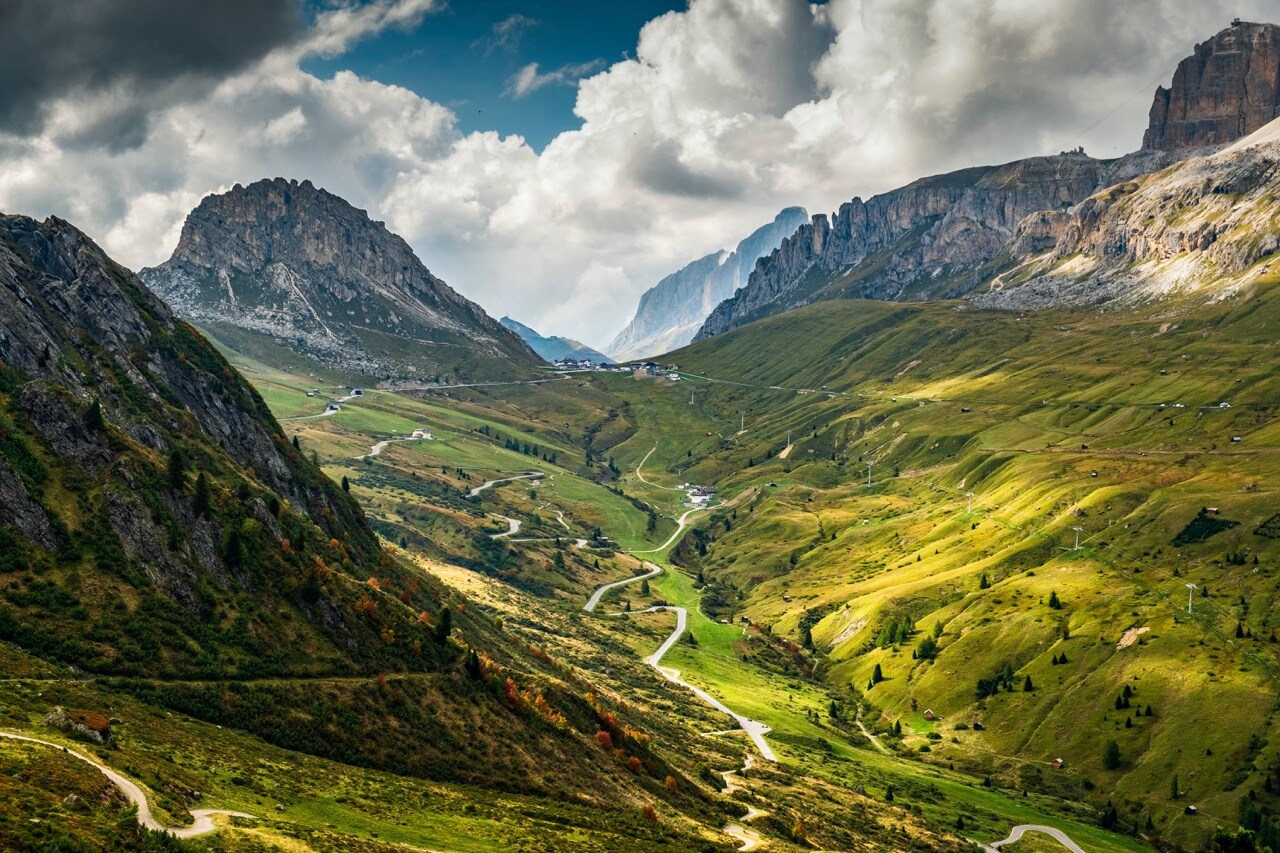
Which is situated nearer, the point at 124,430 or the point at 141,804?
the point at 141,804

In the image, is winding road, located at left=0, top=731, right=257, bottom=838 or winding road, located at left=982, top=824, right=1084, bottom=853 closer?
winding road, located at left=0, top=731, right=257, bottom=838

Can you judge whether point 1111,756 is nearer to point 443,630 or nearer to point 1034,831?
point 1034,831

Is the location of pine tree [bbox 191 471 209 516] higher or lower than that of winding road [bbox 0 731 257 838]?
higher

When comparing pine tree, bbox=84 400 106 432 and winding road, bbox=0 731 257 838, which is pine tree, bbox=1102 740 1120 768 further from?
pine tree, bbox=84 400 106 432

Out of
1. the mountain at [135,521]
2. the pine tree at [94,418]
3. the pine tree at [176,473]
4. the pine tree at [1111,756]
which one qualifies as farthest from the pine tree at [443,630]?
the pine tree at [1111,756]

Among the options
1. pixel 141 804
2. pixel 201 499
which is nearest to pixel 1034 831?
pixel 201 499

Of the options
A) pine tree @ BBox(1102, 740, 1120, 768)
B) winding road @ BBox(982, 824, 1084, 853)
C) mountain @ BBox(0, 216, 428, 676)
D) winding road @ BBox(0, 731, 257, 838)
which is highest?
mountain @ BBox(0, 216, 428, 676)

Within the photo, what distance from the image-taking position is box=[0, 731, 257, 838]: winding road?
47.9 m

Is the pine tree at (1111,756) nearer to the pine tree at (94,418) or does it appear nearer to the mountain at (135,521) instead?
the mountain at (135,521)

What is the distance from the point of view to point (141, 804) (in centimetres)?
4909

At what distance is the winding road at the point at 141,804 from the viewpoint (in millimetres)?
47906

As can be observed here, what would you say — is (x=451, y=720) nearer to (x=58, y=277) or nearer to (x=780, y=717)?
(x=58, y=277)

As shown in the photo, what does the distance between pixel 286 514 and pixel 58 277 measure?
5786 centimetres

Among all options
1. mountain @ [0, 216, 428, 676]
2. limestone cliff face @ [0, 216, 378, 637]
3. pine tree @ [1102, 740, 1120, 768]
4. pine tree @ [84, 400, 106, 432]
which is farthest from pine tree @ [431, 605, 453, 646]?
pine tree @ [1102, 740, 1120, 768]
